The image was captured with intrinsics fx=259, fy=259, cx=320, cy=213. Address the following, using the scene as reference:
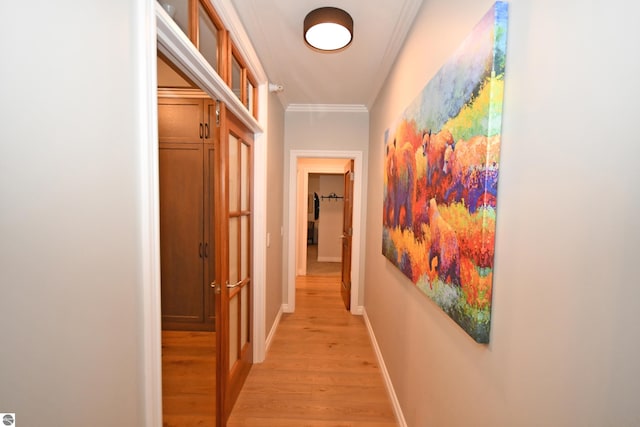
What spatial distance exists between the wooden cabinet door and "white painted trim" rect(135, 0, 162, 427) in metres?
2.11

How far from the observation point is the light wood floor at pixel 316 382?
1823 millimetres

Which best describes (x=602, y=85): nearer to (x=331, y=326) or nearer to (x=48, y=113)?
(x=48, y=113)

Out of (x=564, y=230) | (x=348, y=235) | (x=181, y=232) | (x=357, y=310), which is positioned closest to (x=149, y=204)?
(x=564, y=230)

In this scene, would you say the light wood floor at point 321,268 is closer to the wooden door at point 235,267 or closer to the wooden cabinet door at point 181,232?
the wooden cabinet door at point 181,232

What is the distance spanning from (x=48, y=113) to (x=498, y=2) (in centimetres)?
121

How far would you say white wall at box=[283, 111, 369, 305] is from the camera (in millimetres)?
3352

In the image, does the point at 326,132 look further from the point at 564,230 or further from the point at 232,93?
the point at 564,230

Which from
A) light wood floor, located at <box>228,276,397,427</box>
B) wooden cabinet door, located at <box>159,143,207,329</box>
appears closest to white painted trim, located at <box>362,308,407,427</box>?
light wood floor, located at <box>228,276,397,427</box>

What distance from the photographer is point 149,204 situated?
33.4 inches

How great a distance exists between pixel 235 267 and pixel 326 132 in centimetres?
216

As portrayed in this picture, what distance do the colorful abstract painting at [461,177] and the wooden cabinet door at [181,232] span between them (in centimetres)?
233

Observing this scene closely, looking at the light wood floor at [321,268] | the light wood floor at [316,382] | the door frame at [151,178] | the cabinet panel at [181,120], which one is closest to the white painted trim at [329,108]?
the cabinet panel at [181,120]

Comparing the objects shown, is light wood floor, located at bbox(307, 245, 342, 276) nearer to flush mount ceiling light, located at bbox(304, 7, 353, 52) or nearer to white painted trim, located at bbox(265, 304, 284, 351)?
white painted trim, located at bbox(265, 304, 284, 351)

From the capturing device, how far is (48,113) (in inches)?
22.0
